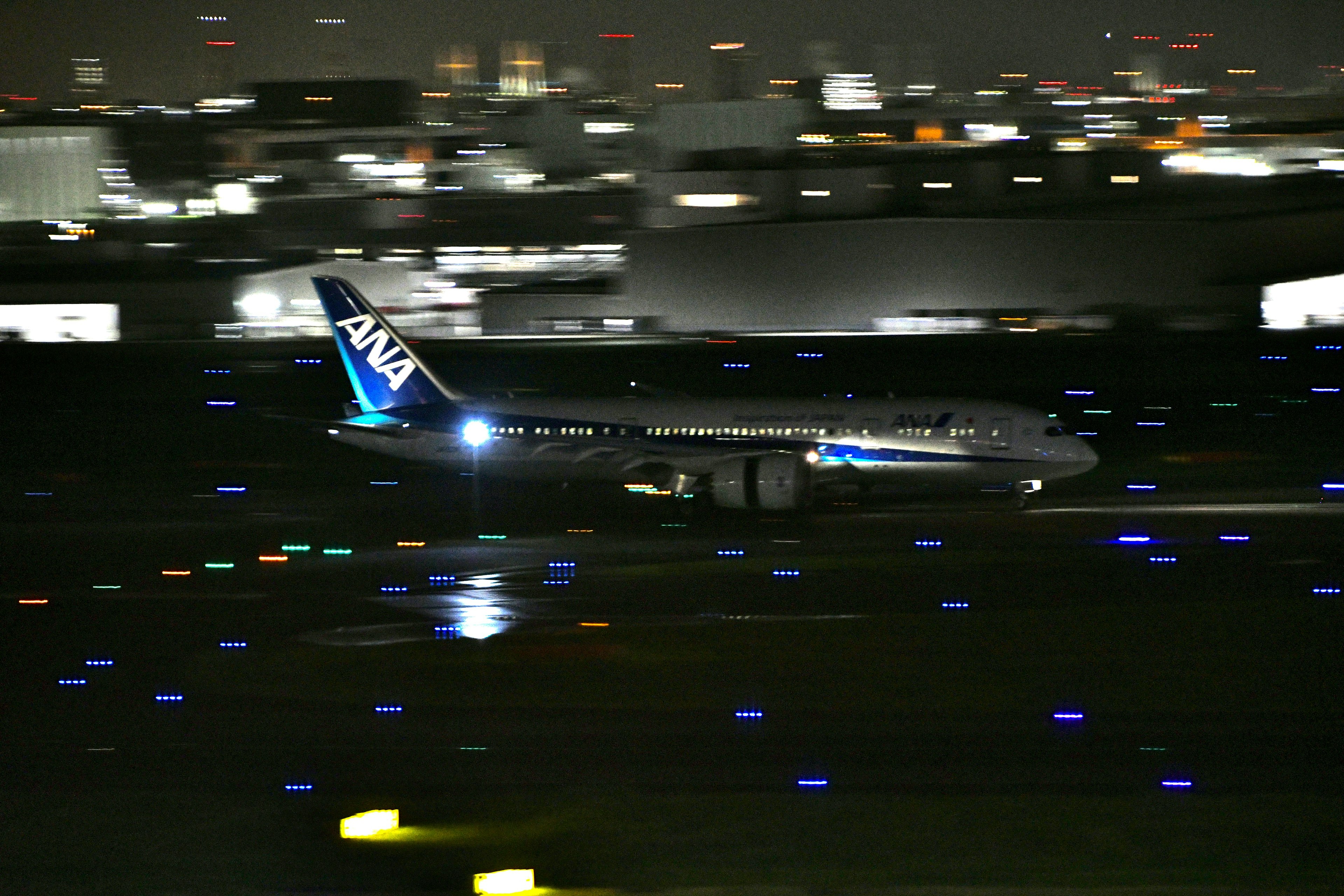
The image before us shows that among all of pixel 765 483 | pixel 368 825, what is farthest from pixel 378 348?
pixel 368 825

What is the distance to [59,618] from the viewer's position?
22969 millimetres

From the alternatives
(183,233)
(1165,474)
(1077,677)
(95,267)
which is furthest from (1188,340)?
(183,233)

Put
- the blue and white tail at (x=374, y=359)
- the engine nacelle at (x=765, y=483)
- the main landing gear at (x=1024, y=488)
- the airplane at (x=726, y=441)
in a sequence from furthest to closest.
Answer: the blue and white tail at (x=374, y=359) → the main landing gear at (x=1024, y=488) → the airplane at (x=726, y=441) → the engine nacelle at (x=765, y=483)

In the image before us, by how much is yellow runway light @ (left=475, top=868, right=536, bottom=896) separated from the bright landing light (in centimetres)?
2735

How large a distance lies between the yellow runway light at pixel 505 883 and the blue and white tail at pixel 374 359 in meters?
28.8

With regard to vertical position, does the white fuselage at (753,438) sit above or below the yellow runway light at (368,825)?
above

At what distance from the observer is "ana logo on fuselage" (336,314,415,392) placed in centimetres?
3928

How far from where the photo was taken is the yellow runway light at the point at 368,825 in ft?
40.1

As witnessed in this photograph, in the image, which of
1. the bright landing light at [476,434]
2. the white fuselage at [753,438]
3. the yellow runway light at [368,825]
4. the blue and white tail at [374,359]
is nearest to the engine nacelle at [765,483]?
the white fuselage at [753,438]

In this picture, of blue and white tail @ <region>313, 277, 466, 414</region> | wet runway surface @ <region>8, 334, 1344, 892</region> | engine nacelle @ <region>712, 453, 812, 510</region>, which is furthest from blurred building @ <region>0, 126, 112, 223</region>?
engine nacelle @ <region>712, 453, 812, 510</region>

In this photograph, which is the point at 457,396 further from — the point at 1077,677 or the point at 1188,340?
the point at 1188,340

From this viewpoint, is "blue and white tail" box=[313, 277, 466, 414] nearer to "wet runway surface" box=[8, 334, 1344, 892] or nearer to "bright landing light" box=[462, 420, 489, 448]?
"bright landing light" box=[462, 420, 489, 448]

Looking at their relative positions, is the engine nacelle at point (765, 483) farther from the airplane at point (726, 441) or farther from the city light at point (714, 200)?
the city light at point (714, 200)

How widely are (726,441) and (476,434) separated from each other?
6.98 m
